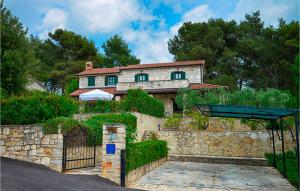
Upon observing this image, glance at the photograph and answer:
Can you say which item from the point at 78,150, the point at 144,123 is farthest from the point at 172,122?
the point at 78,150

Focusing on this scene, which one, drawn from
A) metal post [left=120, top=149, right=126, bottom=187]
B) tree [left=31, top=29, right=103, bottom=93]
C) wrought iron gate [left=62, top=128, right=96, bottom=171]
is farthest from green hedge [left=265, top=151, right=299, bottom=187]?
tree [left=31, top=29, right=103, bottom=93]

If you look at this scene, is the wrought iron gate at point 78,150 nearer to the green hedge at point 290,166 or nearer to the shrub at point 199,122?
the green hedge at point 290,166

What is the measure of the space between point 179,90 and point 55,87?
2418 centimetres

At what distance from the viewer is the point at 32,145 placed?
36.2ft

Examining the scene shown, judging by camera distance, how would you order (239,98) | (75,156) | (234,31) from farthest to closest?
(234,31), (239,98), (75,156)

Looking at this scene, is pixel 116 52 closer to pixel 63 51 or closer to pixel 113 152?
pixel 63 51

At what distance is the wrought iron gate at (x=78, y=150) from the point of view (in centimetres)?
1122

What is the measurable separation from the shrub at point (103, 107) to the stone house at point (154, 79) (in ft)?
34.2

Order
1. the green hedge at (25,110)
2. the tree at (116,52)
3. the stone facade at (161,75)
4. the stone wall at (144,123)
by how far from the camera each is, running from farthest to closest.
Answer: the tree at (116,52), the stone facade at (161,75), the stone wall at (144,123), the green hedge at (25,110)

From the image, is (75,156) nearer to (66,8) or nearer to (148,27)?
(66,8)

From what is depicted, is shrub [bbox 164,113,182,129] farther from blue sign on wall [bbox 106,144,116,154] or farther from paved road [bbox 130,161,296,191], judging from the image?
blue sign on wall [bbox 106,144,116,154]

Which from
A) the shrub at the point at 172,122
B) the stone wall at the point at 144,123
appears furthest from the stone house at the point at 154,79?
the stone wall at the point at 144,123

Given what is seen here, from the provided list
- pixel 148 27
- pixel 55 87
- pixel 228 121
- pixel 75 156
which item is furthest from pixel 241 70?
pixel 75 156

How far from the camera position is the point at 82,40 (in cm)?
4588
